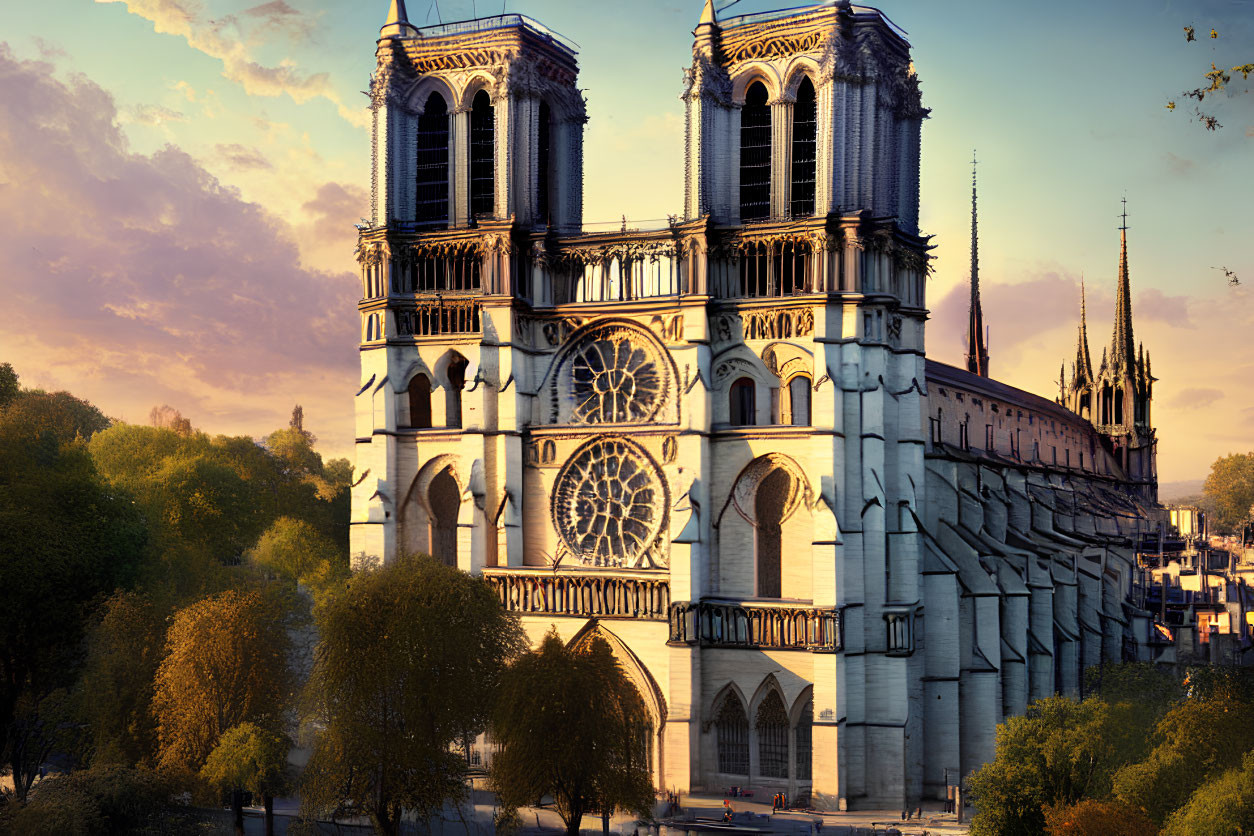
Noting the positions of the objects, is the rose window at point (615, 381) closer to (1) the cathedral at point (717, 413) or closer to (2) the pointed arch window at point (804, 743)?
(1) the cathedral at point (717, 413)

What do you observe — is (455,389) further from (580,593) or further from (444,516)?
(580,593)

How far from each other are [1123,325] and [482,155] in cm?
6600

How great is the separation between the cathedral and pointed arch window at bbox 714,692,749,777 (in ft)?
0.49

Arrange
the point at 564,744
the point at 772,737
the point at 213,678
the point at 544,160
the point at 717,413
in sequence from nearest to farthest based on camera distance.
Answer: the point at 564,744 → the point at 213,678 → the point at 772,737 → the point at 717,413 → the point at 544,160

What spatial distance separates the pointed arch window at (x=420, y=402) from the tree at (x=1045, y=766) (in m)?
26.0

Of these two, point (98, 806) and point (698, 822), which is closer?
point (98, 806)

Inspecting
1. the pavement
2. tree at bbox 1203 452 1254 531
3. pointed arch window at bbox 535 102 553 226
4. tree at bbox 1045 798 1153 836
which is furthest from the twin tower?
tree at bbox 1203 452 1254 531

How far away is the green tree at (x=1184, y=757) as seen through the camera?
31984 millimetres

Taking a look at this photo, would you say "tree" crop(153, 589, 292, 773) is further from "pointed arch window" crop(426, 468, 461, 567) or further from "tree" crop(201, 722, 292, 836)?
"pointed arch window" crop(426, 468, 461, 567)

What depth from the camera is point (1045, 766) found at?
35062 millimetres

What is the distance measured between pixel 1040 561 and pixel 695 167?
2218cm

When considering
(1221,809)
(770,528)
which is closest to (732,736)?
(770,528)

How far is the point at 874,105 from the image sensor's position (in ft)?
152

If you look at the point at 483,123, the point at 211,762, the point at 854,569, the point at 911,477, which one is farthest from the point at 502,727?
the point at 483,123
